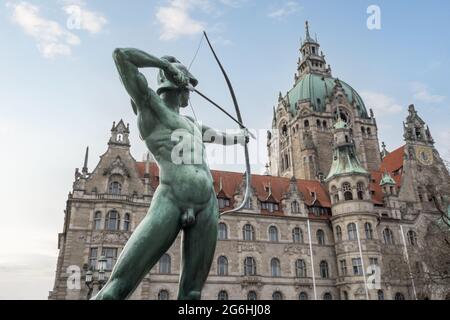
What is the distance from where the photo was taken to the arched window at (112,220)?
2912 cm

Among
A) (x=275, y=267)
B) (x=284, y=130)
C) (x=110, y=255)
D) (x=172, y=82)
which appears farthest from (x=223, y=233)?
(x=284, y=130)

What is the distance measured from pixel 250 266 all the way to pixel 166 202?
28.6 meters

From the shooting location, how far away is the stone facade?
28938mm

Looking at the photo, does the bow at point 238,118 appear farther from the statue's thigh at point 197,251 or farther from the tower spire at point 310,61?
the tower spire at point 310,61

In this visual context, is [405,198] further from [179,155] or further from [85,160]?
[179,155]

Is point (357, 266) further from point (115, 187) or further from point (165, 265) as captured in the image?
point (115, 187)

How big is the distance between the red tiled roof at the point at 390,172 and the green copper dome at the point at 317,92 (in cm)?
1120

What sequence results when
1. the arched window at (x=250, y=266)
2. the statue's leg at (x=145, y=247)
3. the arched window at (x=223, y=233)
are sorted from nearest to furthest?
1. the statue's leg at (x=145, y=247)
2. the arched window at (x=250, y=266)
3. the arched window at (x=223, y=233)

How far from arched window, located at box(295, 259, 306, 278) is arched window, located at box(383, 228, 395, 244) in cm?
794

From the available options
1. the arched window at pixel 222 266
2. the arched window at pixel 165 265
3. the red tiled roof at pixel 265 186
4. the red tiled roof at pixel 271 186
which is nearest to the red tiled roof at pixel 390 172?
the red tiled roof at pixel 271 186

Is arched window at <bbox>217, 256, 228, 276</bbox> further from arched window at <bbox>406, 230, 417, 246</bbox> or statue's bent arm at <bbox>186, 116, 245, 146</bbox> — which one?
statue's bent arm at <bbox>186, 116, 245, 146</bbox>

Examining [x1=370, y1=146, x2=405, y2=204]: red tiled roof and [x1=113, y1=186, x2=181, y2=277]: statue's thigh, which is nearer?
[x1=113, y1=186, x2=181, y2=277]: statue's thigh

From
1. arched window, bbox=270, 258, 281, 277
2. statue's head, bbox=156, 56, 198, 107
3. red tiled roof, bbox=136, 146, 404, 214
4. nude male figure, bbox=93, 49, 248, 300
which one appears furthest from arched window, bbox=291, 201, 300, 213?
nude male figure, bbox=93, 49, 248, 300
